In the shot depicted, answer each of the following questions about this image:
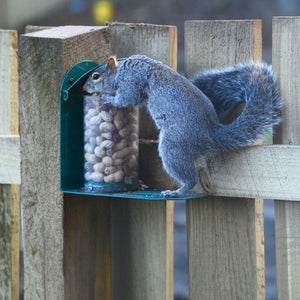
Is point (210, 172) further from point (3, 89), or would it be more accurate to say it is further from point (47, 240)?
point (3, 89)

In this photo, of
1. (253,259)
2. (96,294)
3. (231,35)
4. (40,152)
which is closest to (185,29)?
(231,35)

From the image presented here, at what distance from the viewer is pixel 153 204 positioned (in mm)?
1375

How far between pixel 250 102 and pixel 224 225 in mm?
314

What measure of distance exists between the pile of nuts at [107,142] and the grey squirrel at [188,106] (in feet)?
0.17

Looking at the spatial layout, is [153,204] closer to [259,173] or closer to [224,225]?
[224,225]

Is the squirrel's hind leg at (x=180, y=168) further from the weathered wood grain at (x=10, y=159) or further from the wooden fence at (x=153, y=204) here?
the weathered wood grain at (x=10, y=159)

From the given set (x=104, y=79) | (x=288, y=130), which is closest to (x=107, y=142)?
(x=104, y=79)

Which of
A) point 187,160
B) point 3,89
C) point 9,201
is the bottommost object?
point 9,201

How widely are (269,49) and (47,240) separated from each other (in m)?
0.69

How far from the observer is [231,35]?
4.06ft

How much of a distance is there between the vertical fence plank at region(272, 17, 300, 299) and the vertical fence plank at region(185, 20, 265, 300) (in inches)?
2.0

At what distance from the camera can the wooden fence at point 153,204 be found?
3.92 feet

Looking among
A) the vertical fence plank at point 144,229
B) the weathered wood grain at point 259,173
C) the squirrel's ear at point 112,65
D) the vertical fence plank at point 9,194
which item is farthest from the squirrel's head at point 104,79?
the vertical fence plank at point 9,194

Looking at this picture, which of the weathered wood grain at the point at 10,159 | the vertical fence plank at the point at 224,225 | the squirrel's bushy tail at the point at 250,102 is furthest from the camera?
the weathered wood grain at the point at 10,159
